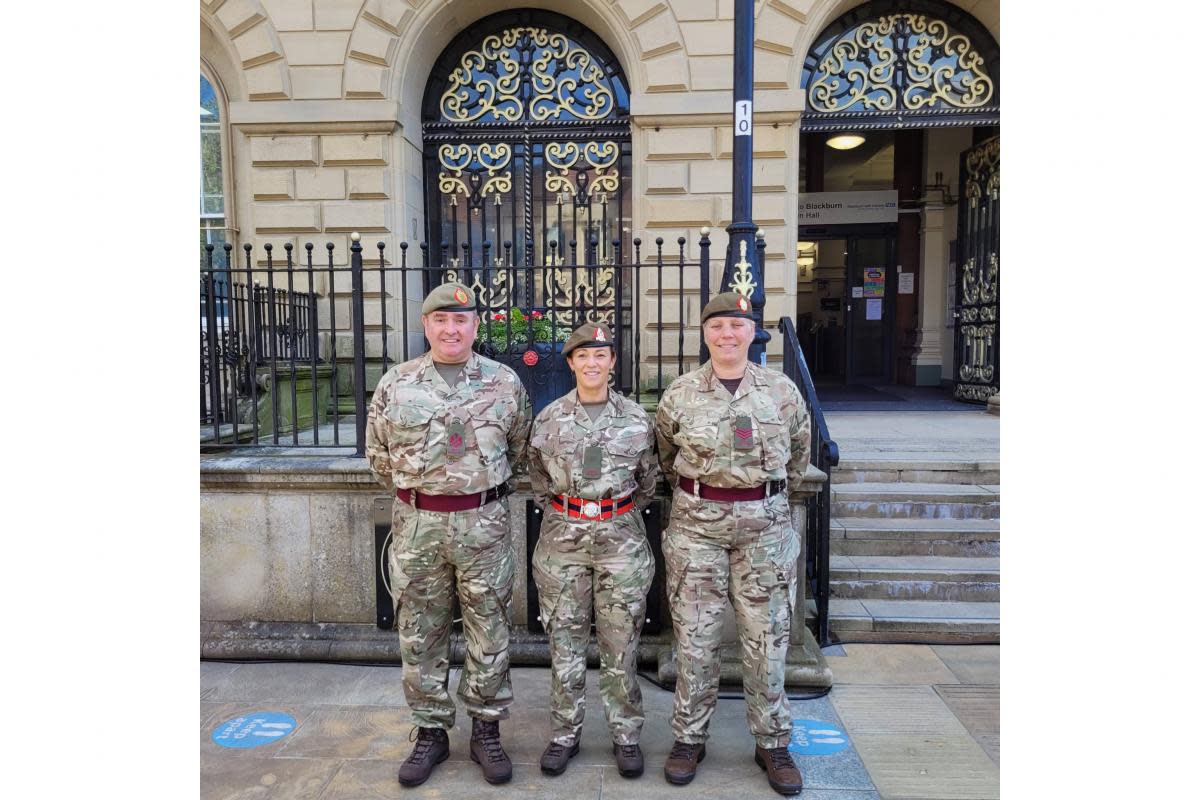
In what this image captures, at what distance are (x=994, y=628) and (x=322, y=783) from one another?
411 centimetres

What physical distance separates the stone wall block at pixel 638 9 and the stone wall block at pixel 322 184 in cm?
378

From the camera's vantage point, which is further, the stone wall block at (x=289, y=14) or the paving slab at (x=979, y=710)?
the stone wall block at (x=289, y=14)

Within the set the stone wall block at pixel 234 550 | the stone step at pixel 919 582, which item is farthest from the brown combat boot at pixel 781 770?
the stone wall block at pixel 234 550

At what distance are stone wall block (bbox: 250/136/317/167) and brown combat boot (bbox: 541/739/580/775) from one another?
741 centimetres

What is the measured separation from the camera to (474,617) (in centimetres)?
330

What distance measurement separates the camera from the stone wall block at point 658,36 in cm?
808

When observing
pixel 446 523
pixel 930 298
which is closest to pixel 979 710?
pixel 446 523

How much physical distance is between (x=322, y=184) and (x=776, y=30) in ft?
18.4

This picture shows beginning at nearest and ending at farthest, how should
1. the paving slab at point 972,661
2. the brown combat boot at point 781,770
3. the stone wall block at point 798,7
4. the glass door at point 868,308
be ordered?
the brown combat boot at point 781,770 < the paving slab at point 972,661 < the stone wall block at point 798,7 < the glass door at point 868,308

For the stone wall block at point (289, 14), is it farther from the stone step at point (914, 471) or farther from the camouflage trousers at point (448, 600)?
the stone step at point (914, 471)

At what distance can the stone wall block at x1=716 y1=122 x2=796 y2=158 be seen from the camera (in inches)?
319

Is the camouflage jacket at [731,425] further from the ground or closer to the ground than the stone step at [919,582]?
further from the ground


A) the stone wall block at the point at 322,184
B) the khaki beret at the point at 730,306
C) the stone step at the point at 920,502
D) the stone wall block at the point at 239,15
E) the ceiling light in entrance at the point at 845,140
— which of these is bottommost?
Answer: the stone step at the point at 920,502

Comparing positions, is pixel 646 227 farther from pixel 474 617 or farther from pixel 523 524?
pixel 474 617
